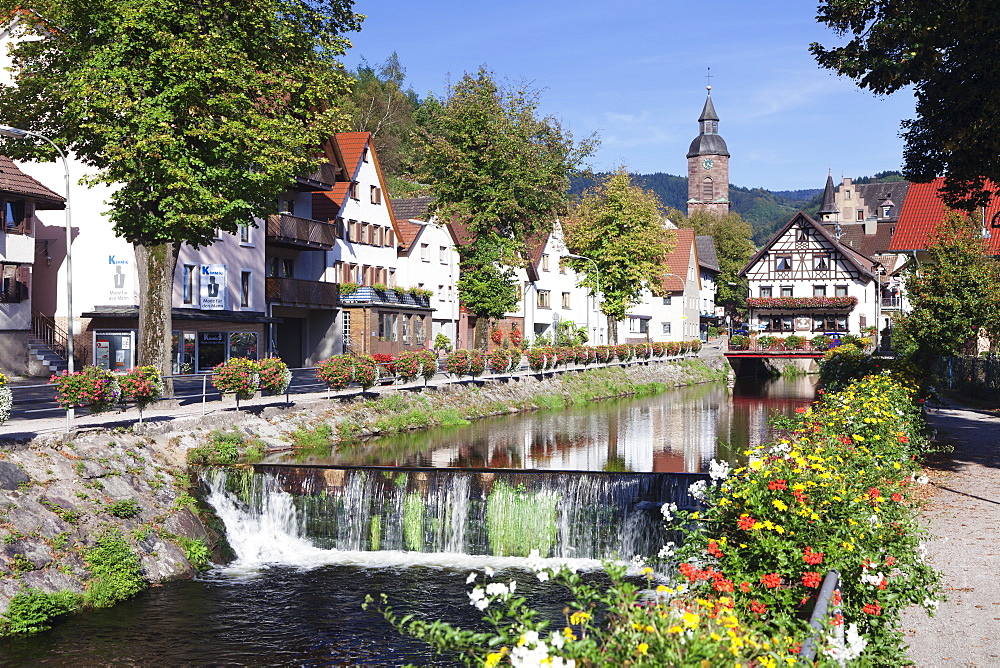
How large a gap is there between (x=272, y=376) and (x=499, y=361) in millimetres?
19739

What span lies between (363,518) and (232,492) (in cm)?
331

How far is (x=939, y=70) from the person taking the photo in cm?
2127

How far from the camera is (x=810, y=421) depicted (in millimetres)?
17234

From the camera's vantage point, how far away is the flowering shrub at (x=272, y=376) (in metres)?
30.2

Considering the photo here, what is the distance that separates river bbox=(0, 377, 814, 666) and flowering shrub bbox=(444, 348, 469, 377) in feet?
25.8

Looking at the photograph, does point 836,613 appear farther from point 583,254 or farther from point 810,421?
point 583,254

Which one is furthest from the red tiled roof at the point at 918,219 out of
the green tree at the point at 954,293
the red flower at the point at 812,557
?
the red flower at the point at 812,557

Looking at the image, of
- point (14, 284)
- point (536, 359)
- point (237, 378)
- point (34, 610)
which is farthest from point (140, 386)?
point (536, 359)

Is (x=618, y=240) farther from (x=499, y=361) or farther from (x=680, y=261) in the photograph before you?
(x=680, y=261)

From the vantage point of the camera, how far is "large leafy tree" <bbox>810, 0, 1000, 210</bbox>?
59.5 feet

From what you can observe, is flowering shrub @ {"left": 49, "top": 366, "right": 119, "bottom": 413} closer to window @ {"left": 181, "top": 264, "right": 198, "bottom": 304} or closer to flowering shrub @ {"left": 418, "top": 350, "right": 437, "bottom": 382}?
flowering shrub @ {"left": 418, "top": 350, "right": 437, "bottom": 382}

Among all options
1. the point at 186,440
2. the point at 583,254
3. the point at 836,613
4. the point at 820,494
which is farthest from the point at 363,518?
the point at 583,254

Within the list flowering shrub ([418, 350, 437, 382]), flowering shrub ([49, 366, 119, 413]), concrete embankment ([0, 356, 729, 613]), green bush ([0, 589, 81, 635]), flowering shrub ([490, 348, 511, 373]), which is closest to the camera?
green bush ([0, 589, 81, 635])

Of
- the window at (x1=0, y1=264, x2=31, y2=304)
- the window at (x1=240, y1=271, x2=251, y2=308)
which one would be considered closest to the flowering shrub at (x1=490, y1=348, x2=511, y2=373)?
the window at (x1=240, y1=271, x2=251, y2=308)
